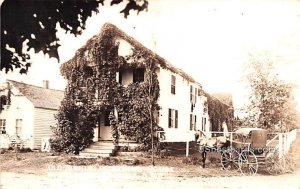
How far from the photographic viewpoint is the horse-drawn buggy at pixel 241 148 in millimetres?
A: 5293

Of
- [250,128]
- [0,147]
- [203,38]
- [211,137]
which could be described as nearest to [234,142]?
[211,137]

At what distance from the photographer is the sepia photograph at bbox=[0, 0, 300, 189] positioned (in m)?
4.72

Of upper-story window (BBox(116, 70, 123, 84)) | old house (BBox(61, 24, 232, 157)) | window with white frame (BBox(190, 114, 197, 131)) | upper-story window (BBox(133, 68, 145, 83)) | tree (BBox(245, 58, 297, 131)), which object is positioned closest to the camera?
tree (BBox(245, 58, 297, 131))

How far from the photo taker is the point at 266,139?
5.08 meters

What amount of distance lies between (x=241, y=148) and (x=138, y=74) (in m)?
2.40

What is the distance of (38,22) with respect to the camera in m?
4.68

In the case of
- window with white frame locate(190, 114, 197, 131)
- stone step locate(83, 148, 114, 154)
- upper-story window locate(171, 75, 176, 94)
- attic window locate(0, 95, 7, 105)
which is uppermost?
upper-story window locate(171, 75, 176, 94)

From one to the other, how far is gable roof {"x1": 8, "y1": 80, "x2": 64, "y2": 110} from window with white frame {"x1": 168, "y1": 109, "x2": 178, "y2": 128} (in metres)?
1.61

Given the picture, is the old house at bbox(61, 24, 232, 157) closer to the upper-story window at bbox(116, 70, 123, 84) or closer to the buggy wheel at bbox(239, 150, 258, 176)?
the upper-story window at bbox(116, 70, 123, 84)

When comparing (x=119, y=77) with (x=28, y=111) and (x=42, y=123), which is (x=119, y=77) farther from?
(x=28, y=111)

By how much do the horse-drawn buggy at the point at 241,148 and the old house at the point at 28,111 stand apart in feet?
6.79

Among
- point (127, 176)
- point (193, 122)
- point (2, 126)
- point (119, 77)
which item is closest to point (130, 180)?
point (127, 176)

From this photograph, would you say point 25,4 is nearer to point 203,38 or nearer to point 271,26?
point 203,38

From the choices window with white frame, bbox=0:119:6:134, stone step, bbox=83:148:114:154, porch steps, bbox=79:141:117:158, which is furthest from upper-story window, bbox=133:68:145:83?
window with white frame, bbox=0:119:6:134
